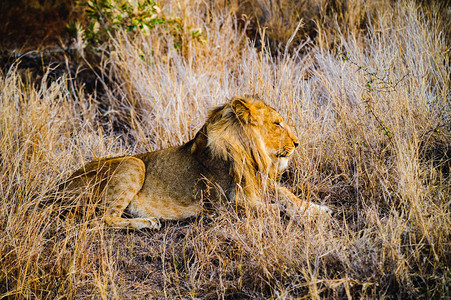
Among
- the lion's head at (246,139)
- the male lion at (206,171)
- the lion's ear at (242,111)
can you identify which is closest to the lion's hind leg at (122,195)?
the male lion at (206,171)

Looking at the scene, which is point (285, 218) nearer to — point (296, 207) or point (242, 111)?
point (296, 207)

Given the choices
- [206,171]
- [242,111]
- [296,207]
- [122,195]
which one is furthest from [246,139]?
[122,195]

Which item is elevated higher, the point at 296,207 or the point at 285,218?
the point at 296,207

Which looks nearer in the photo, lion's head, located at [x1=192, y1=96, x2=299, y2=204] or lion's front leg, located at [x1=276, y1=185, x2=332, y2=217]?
lion's front leg, located at [x1=276, y1=185, x2=332, y2=217]

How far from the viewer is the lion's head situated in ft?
10.0

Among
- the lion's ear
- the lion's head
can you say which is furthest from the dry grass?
the lion's ear

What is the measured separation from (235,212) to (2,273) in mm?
1585

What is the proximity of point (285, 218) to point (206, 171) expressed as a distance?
2.49 feet

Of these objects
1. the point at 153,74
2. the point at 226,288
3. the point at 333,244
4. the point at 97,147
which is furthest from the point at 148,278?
the point at 153,74

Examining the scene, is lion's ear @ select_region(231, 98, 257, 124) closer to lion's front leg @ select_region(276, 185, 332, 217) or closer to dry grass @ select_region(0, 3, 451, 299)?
lion's front leg @ select_region(276, 185, 332, 217)

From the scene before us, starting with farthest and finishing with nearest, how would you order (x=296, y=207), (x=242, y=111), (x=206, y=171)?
1. (x=206, y=171)
2. (x=242, y=111)
3. (x=296, y=207)

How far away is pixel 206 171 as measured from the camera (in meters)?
3.15

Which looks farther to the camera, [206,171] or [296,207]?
[206,171]

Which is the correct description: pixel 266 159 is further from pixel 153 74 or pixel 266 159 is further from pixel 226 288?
pixel 153 74
